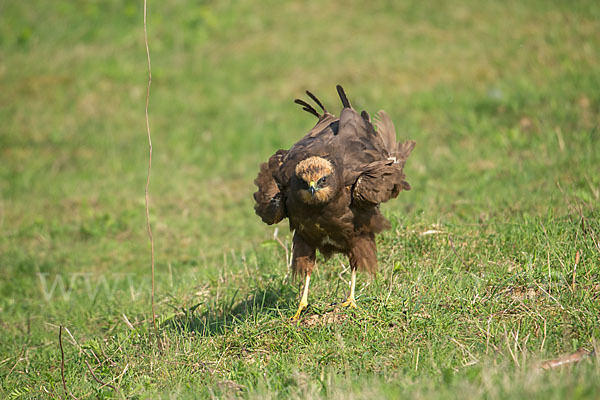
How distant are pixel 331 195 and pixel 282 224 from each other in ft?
10.2

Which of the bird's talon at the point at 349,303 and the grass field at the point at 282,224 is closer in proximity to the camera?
the grass field at the point at 282,224

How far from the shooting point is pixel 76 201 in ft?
29.5

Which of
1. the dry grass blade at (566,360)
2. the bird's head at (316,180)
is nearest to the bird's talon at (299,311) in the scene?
the bird's head at (316,180)

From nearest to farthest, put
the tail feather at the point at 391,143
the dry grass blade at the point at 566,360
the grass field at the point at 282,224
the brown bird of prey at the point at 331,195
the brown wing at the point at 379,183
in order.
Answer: the dry grass blade at the point at 566,360 < the grass field at the point at 282,224 < the brown bird of prey at the point at 331,195 < the brown wing at the point at 379,183 < the tail feather at the point at 391,143

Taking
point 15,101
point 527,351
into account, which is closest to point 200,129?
point 15,101

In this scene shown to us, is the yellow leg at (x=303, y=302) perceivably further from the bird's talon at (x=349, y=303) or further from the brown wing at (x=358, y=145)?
the brown wing at (x=358, y=145)

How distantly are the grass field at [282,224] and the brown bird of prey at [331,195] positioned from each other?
42 centimetres

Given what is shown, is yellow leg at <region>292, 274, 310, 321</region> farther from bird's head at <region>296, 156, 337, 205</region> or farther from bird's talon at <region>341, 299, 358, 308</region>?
bird's head at <region>296, 156, 337, 205</region>

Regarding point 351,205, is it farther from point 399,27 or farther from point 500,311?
point 399,27

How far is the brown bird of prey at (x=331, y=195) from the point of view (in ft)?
15.3

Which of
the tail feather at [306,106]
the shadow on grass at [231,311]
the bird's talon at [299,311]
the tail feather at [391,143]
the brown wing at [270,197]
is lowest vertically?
the shadow on grass at [231,311]

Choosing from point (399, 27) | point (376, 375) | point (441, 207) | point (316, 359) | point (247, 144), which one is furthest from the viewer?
point (399, 27)

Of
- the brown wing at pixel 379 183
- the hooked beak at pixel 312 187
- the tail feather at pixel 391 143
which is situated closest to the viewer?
the hooked beak at pixel 312 187

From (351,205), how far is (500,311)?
1291 mm
